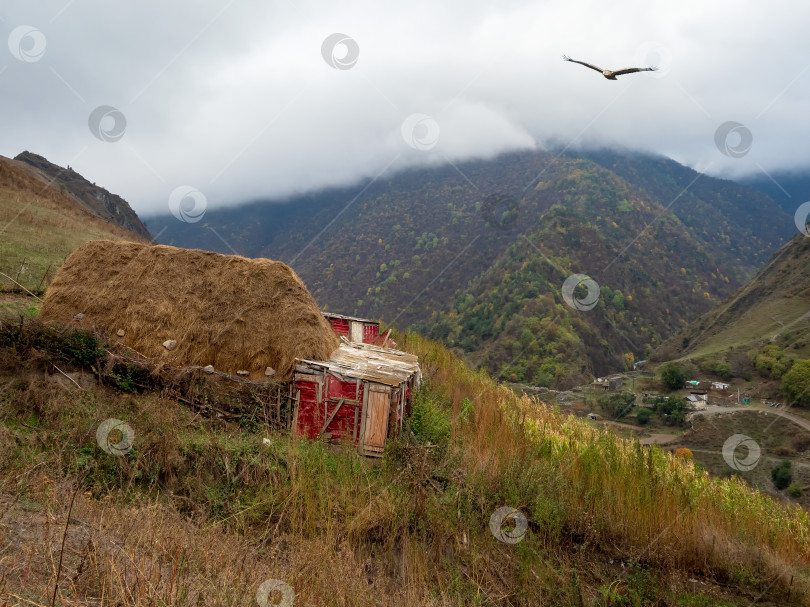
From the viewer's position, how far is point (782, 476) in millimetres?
44000

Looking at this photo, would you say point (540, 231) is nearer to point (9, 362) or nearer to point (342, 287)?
point (342, 287)

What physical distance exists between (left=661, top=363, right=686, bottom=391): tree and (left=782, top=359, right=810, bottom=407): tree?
40.3ft

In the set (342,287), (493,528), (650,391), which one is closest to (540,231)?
(342,287)

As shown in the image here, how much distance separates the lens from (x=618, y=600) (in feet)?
19.6

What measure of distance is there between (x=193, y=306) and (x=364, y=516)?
729 centimetres

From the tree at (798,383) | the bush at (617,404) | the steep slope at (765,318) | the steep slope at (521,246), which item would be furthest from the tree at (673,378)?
the steep slope at (521,246)

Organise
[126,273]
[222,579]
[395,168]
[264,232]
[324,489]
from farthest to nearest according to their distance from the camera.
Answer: [395,168]
[264,232]
[126,273]
[324,489]
[222,579]

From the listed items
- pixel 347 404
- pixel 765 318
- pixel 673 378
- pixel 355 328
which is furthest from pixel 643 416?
pixel 347 404

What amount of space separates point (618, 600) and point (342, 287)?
109602 millimetres

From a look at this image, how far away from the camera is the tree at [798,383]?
5506cm

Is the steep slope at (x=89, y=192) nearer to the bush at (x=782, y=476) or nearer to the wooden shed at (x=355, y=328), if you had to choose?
the wooden shed at (x=355, y=328)

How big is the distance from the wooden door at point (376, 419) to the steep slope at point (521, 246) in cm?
6523

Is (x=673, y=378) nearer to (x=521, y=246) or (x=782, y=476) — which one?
(x=782, y=476)

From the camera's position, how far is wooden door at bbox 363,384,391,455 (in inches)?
400
